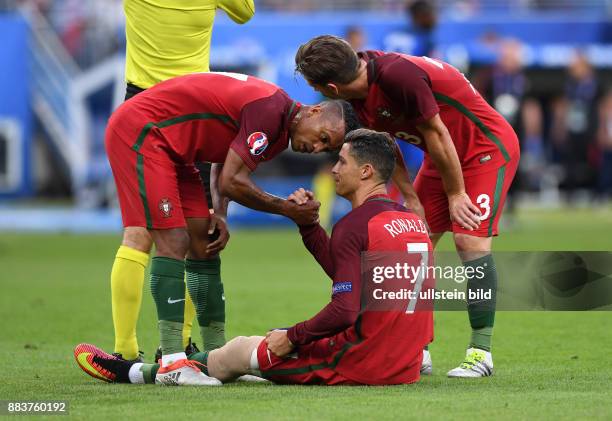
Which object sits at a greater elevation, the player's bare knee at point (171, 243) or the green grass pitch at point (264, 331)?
the player's bare knee at point (171, 243)

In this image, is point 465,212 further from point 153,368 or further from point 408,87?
point 153,368

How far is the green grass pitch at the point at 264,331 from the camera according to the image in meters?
5.47

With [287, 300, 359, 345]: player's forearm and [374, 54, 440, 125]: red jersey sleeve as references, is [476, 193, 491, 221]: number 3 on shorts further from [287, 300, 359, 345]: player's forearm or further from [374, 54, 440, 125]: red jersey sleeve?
[287, 300, 359, 345]: player's forearm

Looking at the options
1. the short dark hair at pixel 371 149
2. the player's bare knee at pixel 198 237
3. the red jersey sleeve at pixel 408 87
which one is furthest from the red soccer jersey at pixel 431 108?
the player's bare knee at pixel 198 237

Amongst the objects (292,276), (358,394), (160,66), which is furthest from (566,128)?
(358,394)

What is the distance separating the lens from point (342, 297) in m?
5.91

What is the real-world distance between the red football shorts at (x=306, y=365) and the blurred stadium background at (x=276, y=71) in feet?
49.9

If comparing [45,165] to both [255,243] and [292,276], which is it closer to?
[255,243]

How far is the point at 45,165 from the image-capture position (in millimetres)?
26656

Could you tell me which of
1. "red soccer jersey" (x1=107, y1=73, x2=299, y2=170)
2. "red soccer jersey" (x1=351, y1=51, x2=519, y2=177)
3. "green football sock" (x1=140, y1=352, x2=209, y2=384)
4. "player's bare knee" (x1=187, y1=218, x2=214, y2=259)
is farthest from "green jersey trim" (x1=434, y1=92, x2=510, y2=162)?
"green football sock" (x1=140, y1=352, x2=209, y2=384)

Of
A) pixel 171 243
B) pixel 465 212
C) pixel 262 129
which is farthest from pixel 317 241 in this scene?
pixel 465 212

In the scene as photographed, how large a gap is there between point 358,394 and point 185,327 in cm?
199

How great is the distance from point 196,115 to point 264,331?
2538 mm

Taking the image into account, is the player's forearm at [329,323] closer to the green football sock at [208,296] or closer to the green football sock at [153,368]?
the green football sock at [153,368]
